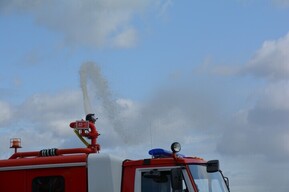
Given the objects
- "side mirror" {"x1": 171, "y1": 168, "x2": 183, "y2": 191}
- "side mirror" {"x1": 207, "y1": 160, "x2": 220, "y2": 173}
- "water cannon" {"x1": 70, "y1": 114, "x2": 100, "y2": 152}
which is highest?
"water cannon" {"x1": 70, "y1": 114, "x2": 100, "y2": 152}

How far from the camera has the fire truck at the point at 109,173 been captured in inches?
388

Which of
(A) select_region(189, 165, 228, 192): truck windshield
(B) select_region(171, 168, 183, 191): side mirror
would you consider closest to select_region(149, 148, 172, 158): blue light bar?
(A) select_region(189, 165, 228, 192): truck windshield

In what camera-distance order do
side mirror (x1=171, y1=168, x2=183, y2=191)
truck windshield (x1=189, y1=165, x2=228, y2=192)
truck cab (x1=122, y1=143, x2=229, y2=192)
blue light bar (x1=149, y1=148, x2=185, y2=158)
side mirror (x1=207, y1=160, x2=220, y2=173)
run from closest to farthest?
side mirror (x1=171, y1=168, x2=183, y2=191) → truck cab (x1=122, y1=143, x2=229, y2=192) → truck windshield (x1=189, y1=165, x2=228, y2=192) → side mirror (x1=207, y1=160, x2=220, y2=173) → blue light bar (x1=149, y1=148, x2=185, y2=158)

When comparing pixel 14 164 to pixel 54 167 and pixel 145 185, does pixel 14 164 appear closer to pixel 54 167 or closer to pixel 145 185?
pixel 54 167

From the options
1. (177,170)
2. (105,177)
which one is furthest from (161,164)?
(105,177)

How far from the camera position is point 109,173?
9.91 meters

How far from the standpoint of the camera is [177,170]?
958 centimetres

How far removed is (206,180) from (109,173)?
6.12ft

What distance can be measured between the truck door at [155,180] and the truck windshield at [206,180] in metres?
0.22

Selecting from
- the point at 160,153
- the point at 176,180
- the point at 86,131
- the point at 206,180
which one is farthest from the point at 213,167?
the point at 86,131

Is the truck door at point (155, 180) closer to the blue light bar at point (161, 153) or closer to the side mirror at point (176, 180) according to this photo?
the side mirror at point (176, 180)

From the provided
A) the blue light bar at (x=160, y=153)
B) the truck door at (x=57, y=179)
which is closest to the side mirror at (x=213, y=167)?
the blue light bar at (x=160, y=153)

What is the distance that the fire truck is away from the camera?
9844 millimetres

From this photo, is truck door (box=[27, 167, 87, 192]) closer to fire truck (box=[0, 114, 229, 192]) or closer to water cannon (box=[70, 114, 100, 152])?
fire truck (box=[0, 114, 229, 192])
